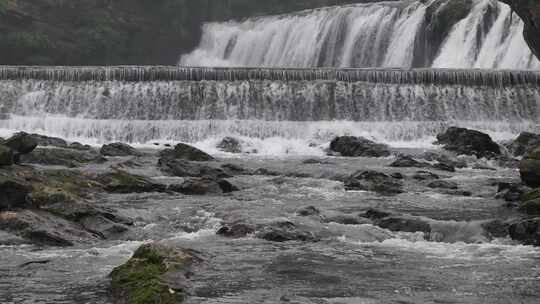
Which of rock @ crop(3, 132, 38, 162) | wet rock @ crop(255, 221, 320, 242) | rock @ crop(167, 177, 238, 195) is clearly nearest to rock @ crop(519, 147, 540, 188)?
wet rock @ crop(255, 221, 320, 242)

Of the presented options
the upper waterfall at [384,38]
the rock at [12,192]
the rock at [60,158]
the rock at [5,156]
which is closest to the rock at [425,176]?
the rock at [60,158]

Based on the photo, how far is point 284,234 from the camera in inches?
615

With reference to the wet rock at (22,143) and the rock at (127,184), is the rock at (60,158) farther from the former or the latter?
the rock at (127,184)

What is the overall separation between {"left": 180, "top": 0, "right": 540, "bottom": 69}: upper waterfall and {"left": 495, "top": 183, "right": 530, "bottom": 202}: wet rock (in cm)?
2219

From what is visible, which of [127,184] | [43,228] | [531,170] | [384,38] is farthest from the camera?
[384,38]

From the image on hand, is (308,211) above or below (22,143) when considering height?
below

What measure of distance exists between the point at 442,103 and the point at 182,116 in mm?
12061

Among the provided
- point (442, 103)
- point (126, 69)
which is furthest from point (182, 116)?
point (442, 103)

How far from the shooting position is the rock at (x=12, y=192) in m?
16.2

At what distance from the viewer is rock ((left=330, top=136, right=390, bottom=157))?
3241cm

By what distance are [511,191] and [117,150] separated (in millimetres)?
16548

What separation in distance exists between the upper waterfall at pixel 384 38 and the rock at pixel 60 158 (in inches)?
926

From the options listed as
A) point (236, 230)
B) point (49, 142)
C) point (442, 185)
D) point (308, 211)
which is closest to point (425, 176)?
point (442, 185)

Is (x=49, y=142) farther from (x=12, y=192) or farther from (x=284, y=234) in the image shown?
(x=284, y=234)
